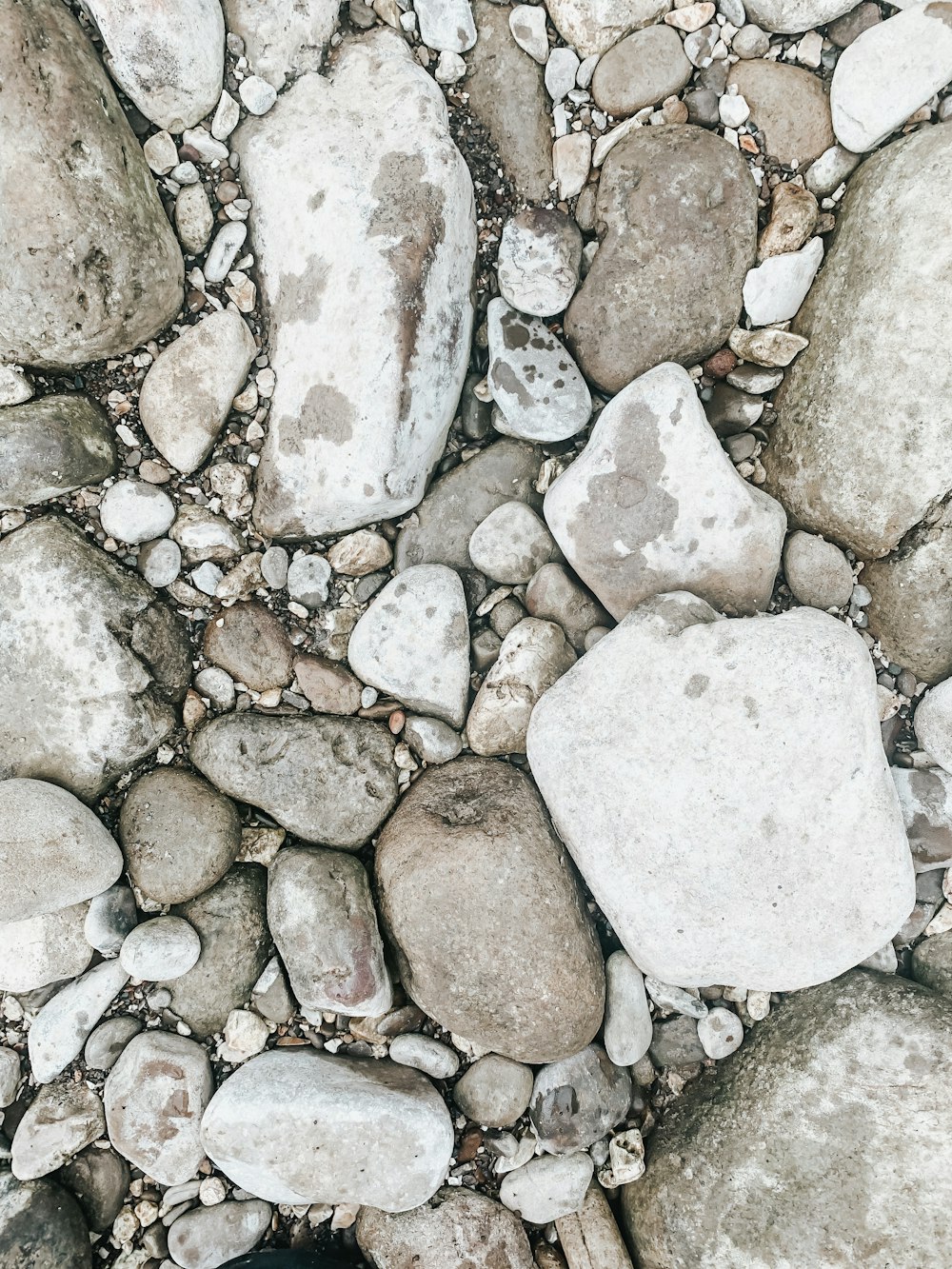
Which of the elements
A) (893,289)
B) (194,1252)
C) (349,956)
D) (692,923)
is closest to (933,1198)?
(692,923)

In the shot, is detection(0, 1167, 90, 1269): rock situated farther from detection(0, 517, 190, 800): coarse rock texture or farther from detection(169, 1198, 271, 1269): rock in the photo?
detection(0, 517, 190, 800): coarse rock texture

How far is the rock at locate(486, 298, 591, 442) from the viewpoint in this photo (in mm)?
2891

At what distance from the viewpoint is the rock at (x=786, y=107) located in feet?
9.11

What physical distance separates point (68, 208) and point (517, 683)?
1.98m

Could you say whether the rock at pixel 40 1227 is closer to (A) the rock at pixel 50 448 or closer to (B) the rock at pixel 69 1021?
(B) the rock at pixel 69 1021

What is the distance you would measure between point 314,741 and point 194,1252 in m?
1.71

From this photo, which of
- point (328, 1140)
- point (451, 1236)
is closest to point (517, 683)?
point (328, 1140)

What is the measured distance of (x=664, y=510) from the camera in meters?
2.76

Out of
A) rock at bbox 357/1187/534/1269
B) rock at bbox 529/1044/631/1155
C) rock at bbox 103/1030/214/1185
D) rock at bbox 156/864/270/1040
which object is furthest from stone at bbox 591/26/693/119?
rock at bbox 357/1187/534/1269

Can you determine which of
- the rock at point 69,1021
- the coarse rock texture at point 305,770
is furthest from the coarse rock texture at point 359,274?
the rock at point 69,1021

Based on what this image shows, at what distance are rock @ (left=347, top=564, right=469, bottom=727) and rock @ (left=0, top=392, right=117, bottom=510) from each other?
3.41 ft

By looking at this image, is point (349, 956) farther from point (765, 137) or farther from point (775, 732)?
point (765, 137)

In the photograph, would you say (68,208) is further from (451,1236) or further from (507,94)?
(451,1236)

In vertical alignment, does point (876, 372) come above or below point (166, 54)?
below
